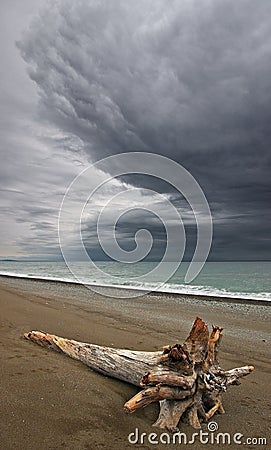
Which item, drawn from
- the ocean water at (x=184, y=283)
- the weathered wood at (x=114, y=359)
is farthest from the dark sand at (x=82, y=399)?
the ocean water at (x=184, y=283)

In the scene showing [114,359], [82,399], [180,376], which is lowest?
[82,399]

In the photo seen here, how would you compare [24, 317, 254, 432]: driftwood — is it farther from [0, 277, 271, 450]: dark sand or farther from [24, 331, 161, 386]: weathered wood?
[0, 277, 271, 450]: dark sand

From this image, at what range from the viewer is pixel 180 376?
445 cm

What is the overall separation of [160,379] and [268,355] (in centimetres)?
493

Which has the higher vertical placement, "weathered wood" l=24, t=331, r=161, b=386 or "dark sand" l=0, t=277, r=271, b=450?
"weathered wood" l=24, t=331, r=161, b=386

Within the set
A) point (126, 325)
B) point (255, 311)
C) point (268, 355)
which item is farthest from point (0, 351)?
point (255, 311)

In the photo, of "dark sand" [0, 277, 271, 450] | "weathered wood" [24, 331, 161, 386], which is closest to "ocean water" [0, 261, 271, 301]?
"dark sand" [0, 277, 271, 450]

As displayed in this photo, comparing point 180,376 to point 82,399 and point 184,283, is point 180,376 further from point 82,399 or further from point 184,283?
point 184,283

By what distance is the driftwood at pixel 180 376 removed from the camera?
14.1ft

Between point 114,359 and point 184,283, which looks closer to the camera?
point 114,359

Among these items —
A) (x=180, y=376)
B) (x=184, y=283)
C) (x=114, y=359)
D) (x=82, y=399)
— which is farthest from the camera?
(x=184, y=283)

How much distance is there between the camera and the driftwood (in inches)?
170

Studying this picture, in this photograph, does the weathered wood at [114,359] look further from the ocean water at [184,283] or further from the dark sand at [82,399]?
the ocean water at [184,283]

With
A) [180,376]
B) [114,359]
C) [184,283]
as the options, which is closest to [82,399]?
[114,359]
